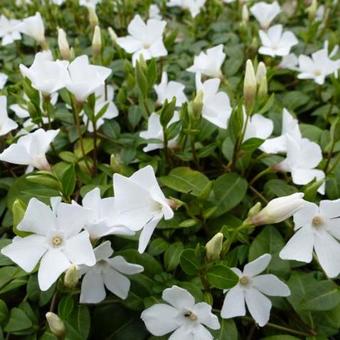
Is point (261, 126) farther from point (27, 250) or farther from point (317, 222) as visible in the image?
point (27, 250)

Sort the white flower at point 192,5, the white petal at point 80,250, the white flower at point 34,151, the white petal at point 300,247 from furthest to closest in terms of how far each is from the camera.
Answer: the white flower at point 192,5 < the white flower at point 34,151 < the white petal at point 300,247 < the white petal at point 80,250

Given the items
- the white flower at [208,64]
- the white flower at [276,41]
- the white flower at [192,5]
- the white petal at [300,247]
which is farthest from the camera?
the white flower at [192,5]

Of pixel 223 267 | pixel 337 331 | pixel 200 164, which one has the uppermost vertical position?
pixel 223 267

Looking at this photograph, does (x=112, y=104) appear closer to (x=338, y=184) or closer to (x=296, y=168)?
(x=296, y=168)

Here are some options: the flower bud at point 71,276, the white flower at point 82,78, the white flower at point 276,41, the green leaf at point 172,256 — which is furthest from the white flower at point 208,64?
the flower bud at point 71,276

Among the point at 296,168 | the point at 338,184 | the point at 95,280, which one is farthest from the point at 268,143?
the point at 95,280

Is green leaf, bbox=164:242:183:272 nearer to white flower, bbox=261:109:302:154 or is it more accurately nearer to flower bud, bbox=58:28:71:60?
white flower, bbox=261:109:302:154

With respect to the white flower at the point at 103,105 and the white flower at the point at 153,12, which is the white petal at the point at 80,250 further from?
the white flower at the point at 153,12

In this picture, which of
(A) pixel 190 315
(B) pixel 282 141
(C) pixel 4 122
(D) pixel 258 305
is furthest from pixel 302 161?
(C) pixel 4 122
